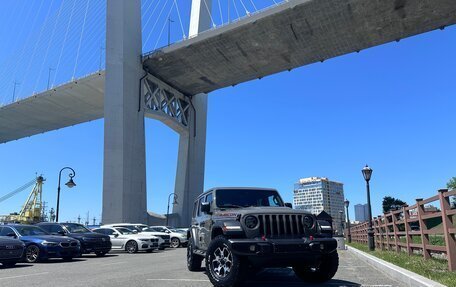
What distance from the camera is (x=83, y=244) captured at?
63.4 feet

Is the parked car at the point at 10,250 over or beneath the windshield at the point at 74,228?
beneath

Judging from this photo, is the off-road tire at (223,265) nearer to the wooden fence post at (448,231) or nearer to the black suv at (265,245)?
the black suv at (265,245)

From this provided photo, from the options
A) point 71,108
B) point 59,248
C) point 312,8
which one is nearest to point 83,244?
point 59,248

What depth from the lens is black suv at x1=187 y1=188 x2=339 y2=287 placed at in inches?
281

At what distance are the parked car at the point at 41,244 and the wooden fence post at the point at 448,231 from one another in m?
13.3

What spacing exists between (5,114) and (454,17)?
187ft

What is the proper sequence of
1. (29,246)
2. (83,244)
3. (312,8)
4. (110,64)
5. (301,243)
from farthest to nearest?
(110,64)
(312,8)
(83,244)
(29,246)
(301,243)

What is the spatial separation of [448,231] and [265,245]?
3.90m

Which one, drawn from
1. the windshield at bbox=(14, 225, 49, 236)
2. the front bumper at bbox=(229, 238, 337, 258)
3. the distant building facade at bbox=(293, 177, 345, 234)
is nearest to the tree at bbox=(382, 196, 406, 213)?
the distant building facade at bbox=(293, 177, 345, 234)

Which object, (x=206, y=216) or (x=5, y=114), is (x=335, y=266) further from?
(x=5, y=114)

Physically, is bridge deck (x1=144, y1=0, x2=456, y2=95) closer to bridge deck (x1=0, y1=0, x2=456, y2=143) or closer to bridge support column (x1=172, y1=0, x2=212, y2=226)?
bridge deck (x1=0, y1=0, x2=456, y2=143)

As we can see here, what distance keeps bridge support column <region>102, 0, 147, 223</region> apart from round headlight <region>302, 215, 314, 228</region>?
108 feet

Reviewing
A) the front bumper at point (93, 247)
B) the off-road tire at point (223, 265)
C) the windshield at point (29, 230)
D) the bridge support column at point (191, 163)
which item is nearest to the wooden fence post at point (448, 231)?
the off-road tire at point (223, 265)

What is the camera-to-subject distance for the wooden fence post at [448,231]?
8.23 m
